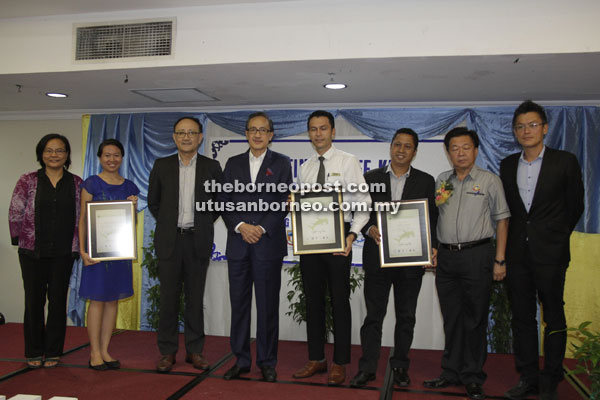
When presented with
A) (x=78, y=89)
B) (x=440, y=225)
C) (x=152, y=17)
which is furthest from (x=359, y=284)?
(x=78, y=89)

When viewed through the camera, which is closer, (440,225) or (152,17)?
(440,225)

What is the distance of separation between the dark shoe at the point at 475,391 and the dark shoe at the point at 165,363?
6.43 feet

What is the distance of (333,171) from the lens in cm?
301

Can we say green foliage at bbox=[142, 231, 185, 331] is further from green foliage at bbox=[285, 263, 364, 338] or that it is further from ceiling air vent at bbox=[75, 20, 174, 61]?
ceiling air vent at bbox=[75, 20, 174, 61]

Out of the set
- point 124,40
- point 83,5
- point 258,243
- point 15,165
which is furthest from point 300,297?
point 15,165

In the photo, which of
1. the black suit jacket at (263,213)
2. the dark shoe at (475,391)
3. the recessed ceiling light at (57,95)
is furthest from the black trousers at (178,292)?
the recessed ceiling light at (57,95)

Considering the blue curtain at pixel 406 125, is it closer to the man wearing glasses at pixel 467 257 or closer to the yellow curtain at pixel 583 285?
the yellow curtain at pixel 583 285

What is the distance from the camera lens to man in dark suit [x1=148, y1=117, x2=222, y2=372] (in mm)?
3217

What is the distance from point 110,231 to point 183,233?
514 mm

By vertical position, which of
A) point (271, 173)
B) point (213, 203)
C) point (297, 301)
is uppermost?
point (271, 173)

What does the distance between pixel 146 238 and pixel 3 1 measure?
2599 millimetres

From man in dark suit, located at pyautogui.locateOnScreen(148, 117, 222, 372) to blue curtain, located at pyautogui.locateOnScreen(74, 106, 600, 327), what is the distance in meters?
1.90

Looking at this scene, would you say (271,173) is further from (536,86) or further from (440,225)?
(536,86)

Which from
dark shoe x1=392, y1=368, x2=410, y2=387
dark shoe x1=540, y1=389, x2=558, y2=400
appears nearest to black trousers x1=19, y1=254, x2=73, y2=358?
dark shoe x1=392, y1=368, x2=410, y2=387
